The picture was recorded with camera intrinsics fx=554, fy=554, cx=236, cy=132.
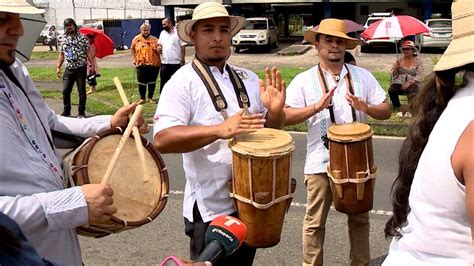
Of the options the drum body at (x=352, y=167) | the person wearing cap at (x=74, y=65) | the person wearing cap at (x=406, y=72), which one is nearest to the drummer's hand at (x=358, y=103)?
the drum body at (x=352, y=167)

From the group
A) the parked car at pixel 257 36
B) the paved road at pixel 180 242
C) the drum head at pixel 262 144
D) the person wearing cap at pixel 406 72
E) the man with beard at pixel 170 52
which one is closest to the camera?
the drum head at pixel 262 144

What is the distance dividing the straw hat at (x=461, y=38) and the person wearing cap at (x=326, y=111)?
84.0 inches

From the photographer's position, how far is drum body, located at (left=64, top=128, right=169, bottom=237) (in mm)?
2395

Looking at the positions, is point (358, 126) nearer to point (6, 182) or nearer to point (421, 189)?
point (421, 189)

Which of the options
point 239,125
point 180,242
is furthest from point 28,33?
point 180,242

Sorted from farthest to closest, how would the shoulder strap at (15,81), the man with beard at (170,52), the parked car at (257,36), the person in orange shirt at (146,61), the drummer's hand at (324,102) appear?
the parked car at (257,36), the man with beard at (170,52), the person in orange shirt at (146,61), the drummer's hand at (324,102), the shoulder strap at (15,81)

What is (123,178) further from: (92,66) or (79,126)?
(92,66)

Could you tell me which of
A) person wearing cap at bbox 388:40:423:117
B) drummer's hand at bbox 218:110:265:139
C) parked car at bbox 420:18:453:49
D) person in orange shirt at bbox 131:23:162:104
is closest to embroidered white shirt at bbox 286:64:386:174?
drummer's hand at bbox 218:110:265:139

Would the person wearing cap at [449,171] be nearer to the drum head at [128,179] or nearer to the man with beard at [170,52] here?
the drum head at [128,179]

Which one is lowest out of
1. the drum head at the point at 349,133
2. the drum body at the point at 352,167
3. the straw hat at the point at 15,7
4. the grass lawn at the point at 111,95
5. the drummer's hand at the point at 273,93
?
the grass lawn at the point at 111,95

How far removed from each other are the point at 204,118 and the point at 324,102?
1.10 metres

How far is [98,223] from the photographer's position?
7.54 feet

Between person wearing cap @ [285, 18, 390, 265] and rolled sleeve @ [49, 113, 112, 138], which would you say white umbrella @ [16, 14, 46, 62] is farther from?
person wearing cap @ [285, 18, 390, 265]

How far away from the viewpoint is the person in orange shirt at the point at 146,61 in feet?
40.0
